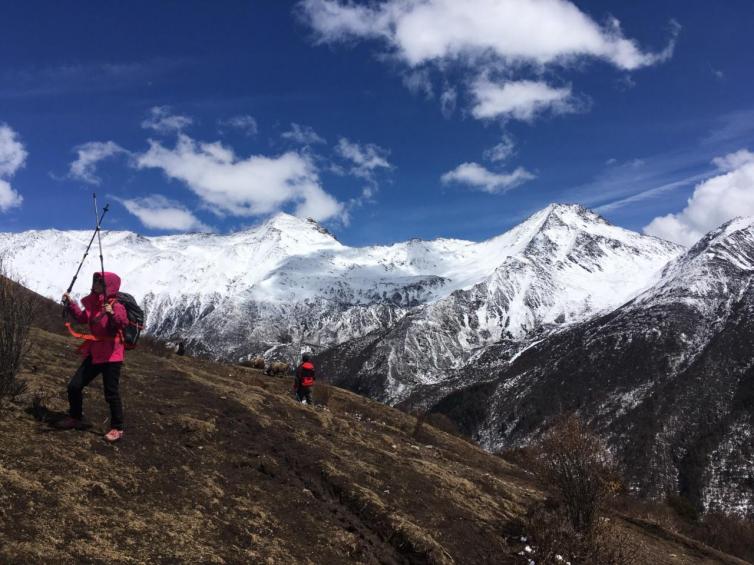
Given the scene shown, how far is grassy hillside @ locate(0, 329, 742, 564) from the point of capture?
7.96m

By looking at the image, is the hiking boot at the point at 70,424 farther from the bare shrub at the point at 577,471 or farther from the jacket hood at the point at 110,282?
the bare shrub at the point at 577,471

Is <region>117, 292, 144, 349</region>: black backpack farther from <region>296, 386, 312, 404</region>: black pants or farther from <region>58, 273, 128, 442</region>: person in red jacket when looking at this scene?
<region>296, 386, 312, 404</region>: black pants

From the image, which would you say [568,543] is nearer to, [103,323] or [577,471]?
[577,471]

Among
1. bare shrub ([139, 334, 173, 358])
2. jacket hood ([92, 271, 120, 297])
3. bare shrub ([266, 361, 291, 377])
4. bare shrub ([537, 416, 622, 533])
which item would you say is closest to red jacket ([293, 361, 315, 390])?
bare shrub ([139, 334, 173, 358])

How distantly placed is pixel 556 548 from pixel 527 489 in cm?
672

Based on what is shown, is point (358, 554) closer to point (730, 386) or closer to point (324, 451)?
point (324, 451)

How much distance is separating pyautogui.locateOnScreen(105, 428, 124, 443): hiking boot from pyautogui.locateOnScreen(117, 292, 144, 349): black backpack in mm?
1555

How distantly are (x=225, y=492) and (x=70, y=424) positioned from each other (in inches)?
124

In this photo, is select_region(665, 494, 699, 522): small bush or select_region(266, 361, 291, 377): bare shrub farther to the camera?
select_region(266, 361, 291, 377): bare shrub

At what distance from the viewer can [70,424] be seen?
417 inches

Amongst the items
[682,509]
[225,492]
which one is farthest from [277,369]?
[682,509]

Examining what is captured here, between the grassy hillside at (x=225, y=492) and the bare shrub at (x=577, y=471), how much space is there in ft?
4.22

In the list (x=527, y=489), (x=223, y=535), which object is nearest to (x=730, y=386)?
(x=527, y=489)

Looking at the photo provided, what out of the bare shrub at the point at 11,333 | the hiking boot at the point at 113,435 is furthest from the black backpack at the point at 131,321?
the bare shrub at the point at 11,333
